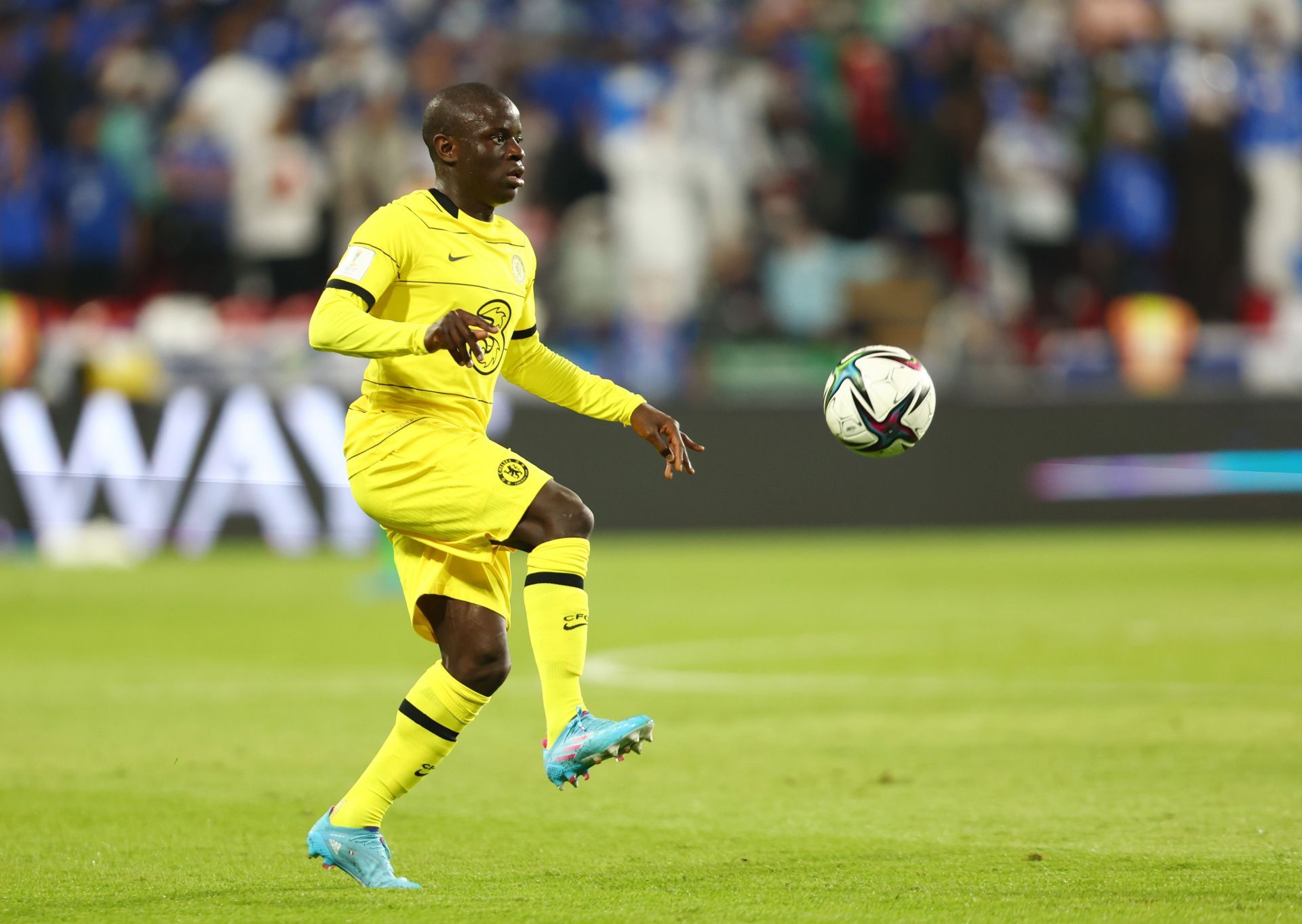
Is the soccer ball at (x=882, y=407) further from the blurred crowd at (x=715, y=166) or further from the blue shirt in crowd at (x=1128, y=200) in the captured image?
the blue shirt in crowd at (x=1128, y=200)

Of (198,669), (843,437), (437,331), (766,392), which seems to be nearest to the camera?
(437,331)

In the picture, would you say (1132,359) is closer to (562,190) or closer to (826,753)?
(562,190)

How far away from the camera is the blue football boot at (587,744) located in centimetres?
474

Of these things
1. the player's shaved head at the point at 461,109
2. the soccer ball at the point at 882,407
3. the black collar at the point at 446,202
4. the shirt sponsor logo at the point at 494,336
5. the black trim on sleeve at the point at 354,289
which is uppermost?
the player's shaved head at the point at 461,109

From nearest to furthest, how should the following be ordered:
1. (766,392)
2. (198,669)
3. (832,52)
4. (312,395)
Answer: (198,669)
(312,395)
(766,392)
(832,52)

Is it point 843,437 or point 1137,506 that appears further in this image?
point 1137,506

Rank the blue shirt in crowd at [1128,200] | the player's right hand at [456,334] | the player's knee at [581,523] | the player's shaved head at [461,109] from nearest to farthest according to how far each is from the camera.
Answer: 1. the player's right hand at [456,334]
2. the player's knee at [581,523]
3. the player's shaved head at [461,109]
4. the blue shirt in crowd at [1128,200]

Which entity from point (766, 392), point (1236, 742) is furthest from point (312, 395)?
point (1236, 742)

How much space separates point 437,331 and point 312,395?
1067 centimetres

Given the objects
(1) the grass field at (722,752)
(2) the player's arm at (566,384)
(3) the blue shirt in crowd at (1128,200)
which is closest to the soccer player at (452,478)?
(2) the player's arm at (566,384)

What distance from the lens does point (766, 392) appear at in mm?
16141

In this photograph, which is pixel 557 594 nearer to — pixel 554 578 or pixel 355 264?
pixel 554 578

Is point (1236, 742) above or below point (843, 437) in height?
below

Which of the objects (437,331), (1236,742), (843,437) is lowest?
(1236,742)
